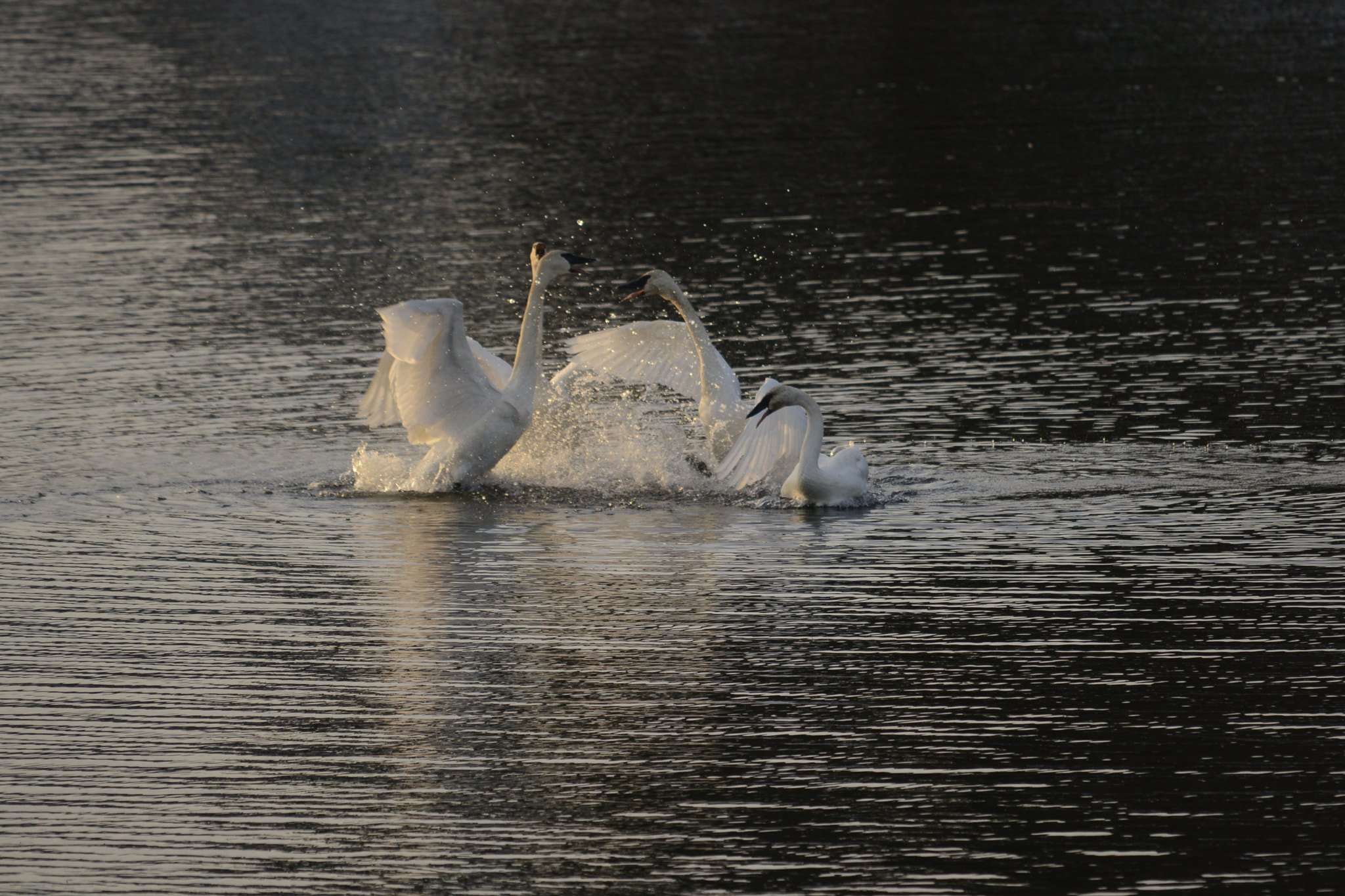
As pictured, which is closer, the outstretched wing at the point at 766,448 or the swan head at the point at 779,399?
the swan head at the point at 779,399

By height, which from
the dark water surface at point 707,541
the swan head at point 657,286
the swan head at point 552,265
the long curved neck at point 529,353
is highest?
the swan head at point 552,265

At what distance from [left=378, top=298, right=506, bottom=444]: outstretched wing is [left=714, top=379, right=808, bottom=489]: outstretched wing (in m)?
1.79

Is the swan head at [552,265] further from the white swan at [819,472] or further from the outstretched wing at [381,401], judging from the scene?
the white swan at [819,472]

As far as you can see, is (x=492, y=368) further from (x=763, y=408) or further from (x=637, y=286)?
(x=763, y=408)

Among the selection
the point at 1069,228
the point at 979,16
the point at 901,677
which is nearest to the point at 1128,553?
the point at 901,677

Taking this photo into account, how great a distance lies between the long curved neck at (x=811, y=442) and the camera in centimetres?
1316

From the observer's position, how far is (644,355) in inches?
650

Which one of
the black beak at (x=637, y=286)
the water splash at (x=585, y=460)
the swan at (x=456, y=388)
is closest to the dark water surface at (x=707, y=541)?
the water splash at (x=585, y=460)

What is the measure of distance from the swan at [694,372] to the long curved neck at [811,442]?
43 cm

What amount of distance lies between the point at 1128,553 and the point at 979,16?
3623 centimetres

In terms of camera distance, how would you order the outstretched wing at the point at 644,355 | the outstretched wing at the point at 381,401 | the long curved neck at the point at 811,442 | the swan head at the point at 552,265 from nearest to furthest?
the long curved neck at the point at 811,442 < the swan head at the point at 552,265 < the outstretched wing at the point at 381,401 < the outstretched wing at the point at 644,355

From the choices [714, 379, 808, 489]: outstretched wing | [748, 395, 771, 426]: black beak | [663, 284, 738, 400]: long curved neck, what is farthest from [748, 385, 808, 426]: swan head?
[663, 284, 738, 400]: long curved neck

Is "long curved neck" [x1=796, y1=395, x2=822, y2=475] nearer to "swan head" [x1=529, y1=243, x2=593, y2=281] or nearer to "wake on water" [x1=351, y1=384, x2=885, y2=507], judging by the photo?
"wake on water" [x1=351, y1=384, x2=885, y2=507]

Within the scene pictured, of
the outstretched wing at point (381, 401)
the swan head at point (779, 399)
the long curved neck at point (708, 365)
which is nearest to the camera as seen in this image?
the swan head at point (779, 399)
